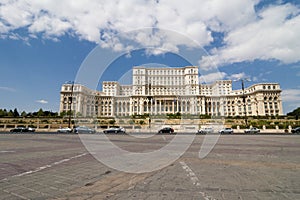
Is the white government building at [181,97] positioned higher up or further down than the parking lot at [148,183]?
higher up

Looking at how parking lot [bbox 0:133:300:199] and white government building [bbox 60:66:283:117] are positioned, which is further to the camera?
white government building [bbox 60:66:283:117]

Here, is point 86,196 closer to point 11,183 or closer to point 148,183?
point 148,183

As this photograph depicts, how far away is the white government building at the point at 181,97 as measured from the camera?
91.6 m

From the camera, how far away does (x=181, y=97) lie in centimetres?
8931

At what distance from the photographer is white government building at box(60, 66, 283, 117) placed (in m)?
91.6

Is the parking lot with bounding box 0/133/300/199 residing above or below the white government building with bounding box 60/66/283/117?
below

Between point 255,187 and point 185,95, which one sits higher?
point 185,95

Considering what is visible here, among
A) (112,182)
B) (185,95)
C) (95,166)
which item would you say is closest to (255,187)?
(112,182)

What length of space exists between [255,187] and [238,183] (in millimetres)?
326

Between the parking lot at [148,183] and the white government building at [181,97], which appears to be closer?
the parking lot at [148,183]

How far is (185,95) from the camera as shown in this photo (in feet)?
312

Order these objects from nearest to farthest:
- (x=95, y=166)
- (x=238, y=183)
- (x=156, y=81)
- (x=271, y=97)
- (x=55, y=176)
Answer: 1. (x=238, y=183)
2. (x=55, y=176)
3. (x=95, y=166)
4. (x=271, y=97)
5. (x=156, y=81)

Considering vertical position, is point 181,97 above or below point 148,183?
above

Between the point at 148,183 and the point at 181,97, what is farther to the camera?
the point at 181,97
